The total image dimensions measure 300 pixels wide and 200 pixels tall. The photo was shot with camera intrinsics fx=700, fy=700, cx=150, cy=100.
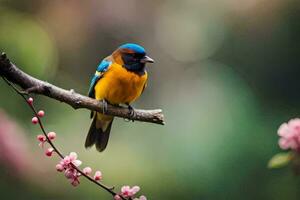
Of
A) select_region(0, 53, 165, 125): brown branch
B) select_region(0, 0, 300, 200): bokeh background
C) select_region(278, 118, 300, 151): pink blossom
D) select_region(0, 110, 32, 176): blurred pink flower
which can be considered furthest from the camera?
select_region(0, 0, 300, 200): bokeh background

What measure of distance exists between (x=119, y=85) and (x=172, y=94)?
19.7ft

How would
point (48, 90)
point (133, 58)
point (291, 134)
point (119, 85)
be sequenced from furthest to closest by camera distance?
point (133, 58), point (119, 85), point (48, 90), point (291, 134)

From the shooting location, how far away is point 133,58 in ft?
12.0

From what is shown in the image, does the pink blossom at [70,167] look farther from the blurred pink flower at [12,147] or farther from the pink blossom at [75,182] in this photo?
the blurred pink flower at [12,147]

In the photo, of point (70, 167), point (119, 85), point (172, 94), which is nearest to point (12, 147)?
point (119, 85)

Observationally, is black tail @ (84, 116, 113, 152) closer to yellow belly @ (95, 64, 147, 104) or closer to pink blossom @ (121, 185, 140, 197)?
yellow belly @ (95, 64, 147, 104)

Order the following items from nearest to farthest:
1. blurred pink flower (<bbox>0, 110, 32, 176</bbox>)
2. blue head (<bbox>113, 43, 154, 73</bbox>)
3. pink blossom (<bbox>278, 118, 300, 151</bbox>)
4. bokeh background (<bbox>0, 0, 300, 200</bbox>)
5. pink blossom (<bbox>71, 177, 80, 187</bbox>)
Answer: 1. pink blossom (<bbox>278, 118, 300, 151</bbox>)
2. pink blossom (<bbox>71, 177, 80, 187</bbox>)
3. blurred pink flower (<bbox>0, 110, 32, 176</bbox>)
4. blue head (<bbox>113, 43, 154, 73</bbox>)
5. bokeh background (<bbox>0, 0, 300, 200</bbox>)

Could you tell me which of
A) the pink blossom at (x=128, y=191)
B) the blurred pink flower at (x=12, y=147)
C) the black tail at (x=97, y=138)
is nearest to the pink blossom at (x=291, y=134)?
the pink blossom at (x=128, y=191)

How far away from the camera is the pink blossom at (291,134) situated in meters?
1.39

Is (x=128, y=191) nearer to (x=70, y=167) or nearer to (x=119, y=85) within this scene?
(x=70, y=167)

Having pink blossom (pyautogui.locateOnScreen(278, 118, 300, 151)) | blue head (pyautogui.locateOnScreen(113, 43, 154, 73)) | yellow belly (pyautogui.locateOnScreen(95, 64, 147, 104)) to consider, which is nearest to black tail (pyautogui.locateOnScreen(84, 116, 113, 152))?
yellow belly (pyautogui.locateOnScreen(95, 64, 147, 104))

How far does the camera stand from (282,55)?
9664mm

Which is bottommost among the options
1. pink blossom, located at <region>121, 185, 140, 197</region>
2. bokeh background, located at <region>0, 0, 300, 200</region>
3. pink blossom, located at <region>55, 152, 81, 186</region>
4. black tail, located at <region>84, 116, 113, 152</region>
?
pink blossom, located at <region>121, 185, 140, 197</region>

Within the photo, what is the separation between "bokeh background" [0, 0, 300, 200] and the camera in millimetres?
5457
